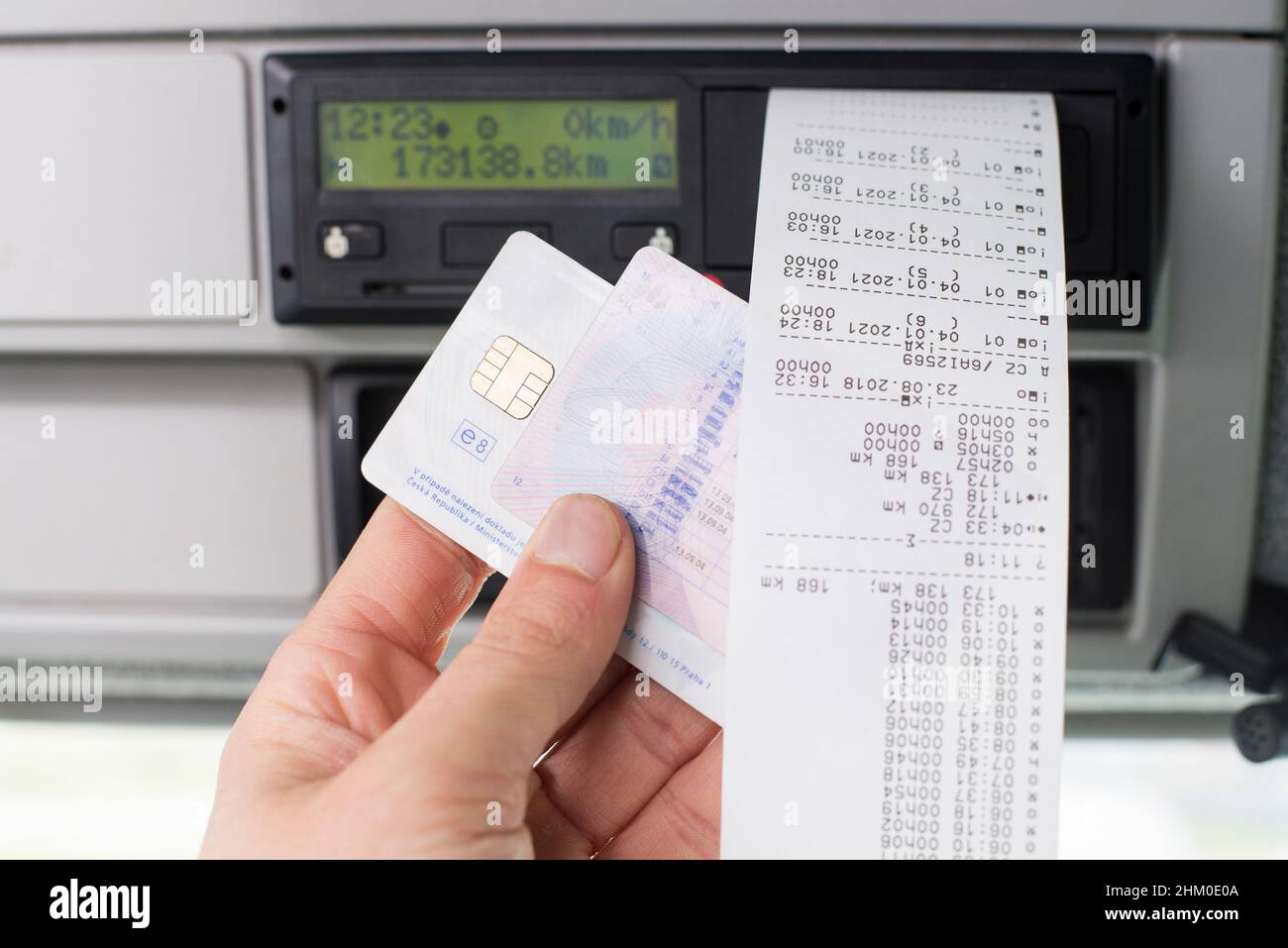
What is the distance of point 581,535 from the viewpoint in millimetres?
580

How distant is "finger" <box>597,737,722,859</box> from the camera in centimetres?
68

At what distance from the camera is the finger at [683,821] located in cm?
68

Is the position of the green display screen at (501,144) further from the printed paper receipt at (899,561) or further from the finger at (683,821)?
the finger at (683,821)

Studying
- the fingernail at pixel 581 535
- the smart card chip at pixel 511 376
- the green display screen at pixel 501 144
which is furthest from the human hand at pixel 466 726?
the green display screen at pixel 501 144

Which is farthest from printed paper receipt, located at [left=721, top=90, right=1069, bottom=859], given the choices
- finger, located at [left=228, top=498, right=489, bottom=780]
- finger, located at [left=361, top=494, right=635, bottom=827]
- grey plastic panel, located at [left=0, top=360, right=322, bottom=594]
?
grey plastic panel, located at [left=0, top=360, right=322, bottom=594]

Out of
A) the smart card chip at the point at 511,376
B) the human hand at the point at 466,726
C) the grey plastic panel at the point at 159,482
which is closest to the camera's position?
the human hand at the point at 466,726

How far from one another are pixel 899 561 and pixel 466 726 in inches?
10.4

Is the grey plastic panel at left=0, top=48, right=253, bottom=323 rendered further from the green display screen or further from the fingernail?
the fingernail

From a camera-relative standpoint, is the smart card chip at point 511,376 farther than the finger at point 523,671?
Yes

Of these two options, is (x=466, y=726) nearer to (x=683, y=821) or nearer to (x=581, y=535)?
(x=581, y=535)

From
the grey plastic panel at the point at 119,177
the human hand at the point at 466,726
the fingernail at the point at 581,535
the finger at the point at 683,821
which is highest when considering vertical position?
the grey plastic panel at the point at 119,177

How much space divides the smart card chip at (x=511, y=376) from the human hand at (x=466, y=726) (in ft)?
0.33

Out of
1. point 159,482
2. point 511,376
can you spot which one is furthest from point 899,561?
point 159,482
